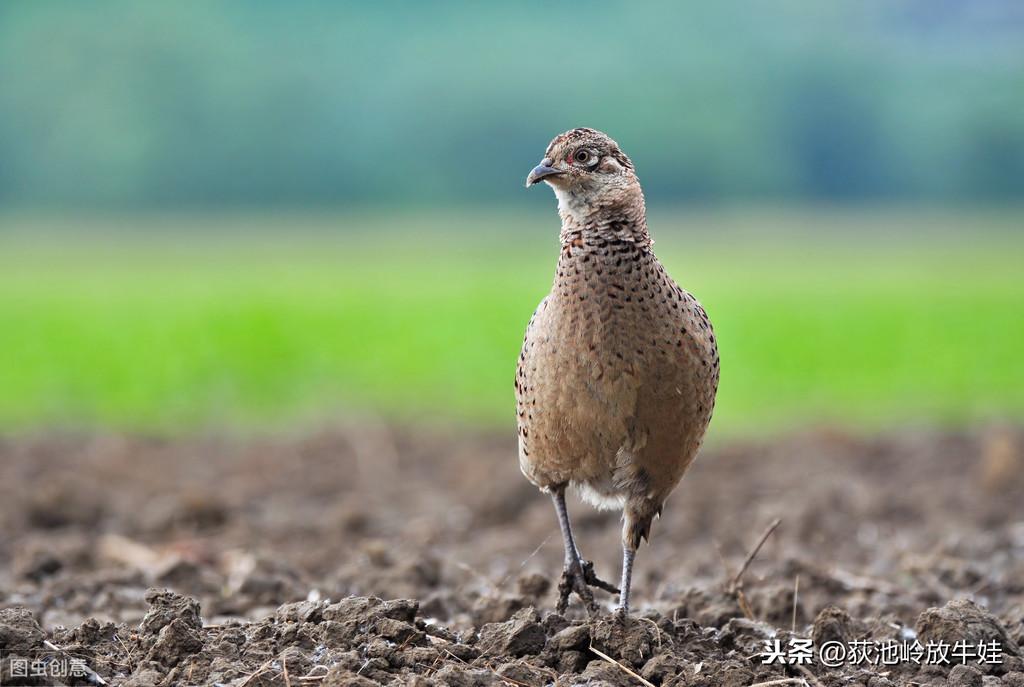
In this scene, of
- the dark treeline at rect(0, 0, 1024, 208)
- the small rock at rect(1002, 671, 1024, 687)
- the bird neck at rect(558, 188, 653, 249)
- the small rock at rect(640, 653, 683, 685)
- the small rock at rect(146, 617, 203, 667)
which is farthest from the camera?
the dark treeline at rect(0, 0, 1024, 208)

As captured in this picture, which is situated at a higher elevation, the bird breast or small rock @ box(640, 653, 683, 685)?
the bird breast

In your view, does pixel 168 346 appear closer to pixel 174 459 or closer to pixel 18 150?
pixel 174 459

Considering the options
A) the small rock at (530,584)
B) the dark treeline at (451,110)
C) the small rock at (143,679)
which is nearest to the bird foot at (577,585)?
the small rock at (530,584)

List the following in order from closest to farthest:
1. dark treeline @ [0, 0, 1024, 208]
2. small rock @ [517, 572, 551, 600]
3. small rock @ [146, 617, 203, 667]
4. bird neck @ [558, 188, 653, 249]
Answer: small rock @ [146, 617, 203, 667] → bird neck @ [558, 188, 653, 249] → small rock @ [517, 572, 551, 600] → dark treeline @ [0, 0, 1024, 208]

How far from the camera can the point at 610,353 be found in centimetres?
443

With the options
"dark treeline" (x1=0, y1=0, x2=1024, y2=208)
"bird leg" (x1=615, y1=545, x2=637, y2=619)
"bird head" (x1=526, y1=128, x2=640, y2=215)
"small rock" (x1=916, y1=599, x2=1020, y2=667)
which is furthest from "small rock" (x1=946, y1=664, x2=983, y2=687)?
"dark treeline" (x1=0, y1=0, x2=1024, y2=208)

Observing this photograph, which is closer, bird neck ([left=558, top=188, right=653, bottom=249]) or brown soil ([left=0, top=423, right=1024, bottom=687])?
brown soil ([left=0, top=423, right=1024, bottom=687])

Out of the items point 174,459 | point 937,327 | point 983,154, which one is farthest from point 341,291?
point 983,154

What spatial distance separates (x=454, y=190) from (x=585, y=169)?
31.4 metres

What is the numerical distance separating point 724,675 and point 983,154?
28.4 metres

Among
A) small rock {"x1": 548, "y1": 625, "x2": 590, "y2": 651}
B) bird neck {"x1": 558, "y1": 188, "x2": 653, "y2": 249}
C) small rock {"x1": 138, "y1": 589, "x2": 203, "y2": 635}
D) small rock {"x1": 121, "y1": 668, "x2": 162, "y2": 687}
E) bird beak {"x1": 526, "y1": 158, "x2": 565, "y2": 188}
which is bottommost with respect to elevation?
small rock {"x1": 548, "y1": 625, "x2": 590, "y2": 651}

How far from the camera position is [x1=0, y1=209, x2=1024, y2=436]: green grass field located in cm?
1347

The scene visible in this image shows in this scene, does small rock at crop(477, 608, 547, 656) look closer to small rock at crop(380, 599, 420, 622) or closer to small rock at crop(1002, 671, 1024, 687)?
small rock at crop(380, 599, 420, 622)

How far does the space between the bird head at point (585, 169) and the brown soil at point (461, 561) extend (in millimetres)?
1427
